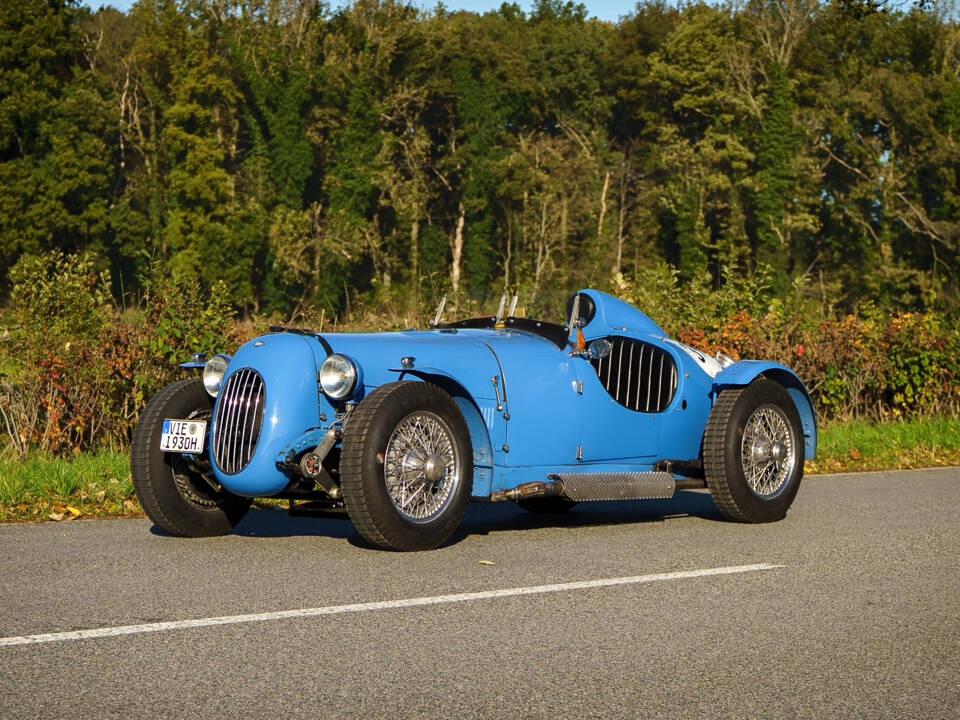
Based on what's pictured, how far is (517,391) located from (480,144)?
210 ft

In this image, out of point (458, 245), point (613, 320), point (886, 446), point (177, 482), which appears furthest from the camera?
point (458, 245)

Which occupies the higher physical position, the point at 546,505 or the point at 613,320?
the point at 613,320

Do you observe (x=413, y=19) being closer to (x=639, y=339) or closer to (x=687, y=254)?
(x=687, y=254)

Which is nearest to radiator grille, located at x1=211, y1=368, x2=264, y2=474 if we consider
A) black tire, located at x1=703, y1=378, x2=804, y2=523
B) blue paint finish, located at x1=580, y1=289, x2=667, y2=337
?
blue paint finish, located at x1=580, y1=289, x2=667, y2=337

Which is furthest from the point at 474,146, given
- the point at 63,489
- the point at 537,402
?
the point at 537,402

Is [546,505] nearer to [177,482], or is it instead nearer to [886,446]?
[177,482]

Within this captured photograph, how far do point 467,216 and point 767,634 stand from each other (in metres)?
66.7

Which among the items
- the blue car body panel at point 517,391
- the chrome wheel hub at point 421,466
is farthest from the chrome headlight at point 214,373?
the chrome wheel hub at point 421,466

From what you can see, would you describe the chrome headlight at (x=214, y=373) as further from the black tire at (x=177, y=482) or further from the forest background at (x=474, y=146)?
the forest background at (x=474, y=146)

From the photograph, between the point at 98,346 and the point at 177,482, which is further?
the point at 98,346

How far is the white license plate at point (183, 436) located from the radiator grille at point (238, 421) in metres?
0.09

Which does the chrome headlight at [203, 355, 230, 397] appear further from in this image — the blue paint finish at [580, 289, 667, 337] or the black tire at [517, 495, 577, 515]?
the black tire at [517, 495, 577, 515]

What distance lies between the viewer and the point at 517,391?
27.0ft

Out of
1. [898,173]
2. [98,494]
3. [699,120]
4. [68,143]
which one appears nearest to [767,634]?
[98,494]
